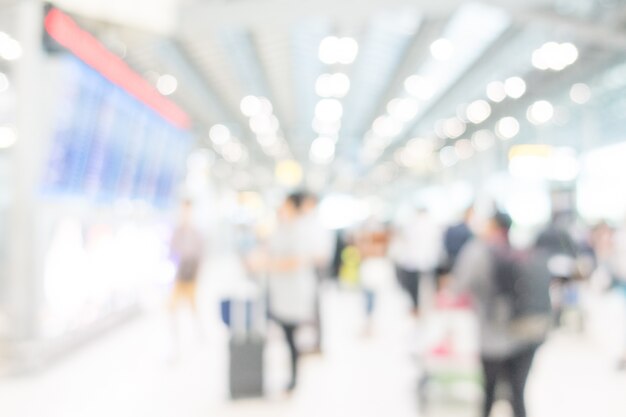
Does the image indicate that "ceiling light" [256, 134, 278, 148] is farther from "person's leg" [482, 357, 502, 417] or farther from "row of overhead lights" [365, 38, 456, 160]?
"person's leg" [482, 357, 502, 417]

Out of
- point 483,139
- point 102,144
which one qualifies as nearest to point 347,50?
point 102,144

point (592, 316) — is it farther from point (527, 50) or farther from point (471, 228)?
point (527, 50)

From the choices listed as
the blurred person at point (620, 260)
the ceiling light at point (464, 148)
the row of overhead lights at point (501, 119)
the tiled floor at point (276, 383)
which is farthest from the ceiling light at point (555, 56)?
the ceiling light at point (464, 148)

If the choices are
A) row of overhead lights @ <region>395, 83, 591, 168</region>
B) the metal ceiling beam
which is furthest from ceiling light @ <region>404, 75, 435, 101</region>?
the metal ceiling beam

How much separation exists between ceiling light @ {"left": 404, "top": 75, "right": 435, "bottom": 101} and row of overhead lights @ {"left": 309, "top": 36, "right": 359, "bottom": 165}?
5.51 ft

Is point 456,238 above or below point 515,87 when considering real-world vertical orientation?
below

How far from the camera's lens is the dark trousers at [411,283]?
7.95 metres

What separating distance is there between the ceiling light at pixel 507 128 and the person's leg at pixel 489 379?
1815cm

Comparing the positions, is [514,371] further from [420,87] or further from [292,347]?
[420,87]

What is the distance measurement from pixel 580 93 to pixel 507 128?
638cm

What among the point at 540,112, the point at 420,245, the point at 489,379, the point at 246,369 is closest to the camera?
the point at 489,379

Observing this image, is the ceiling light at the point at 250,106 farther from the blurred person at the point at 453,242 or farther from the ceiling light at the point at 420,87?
the blurred person at the point at 453,242

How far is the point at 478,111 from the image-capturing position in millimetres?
22484

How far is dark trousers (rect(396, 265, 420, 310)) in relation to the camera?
7.95 metres
